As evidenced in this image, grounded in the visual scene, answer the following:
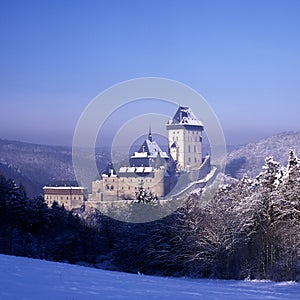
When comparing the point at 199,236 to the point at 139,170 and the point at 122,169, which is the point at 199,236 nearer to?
the point at 122,169

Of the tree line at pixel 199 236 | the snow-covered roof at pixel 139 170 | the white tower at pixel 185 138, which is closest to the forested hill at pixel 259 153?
the white tower at pixel 185 138

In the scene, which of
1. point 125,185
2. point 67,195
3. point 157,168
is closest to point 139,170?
point 157,168

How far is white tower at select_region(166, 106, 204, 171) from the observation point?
108819 mm

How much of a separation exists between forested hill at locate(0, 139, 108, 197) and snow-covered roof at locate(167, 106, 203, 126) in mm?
24621

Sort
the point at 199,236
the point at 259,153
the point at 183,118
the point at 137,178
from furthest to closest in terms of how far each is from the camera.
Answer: the point at 259,153 < the point at 183,118 < the point at 137,178 < the point at 199,236

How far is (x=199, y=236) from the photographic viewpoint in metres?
27.7

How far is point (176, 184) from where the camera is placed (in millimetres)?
88562

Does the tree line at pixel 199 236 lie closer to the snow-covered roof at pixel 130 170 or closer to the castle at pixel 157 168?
the castle at pixel 157 168

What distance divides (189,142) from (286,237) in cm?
8851

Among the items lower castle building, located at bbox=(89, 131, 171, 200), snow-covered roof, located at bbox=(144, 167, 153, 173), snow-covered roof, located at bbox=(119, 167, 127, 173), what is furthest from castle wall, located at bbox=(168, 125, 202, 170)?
snow-covered roof, located at bbox=(119, 167, 127, 173)

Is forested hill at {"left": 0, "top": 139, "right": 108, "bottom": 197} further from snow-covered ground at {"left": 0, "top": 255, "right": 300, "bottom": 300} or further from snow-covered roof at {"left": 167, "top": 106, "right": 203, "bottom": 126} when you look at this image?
snow-covered ground at {"left": 0, "top": 255, "right": 300, "bottom": 300}

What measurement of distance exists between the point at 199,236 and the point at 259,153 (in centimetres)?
9405

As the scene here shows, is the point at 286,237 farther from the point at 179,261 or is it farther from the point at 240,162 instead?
the point at 240,162

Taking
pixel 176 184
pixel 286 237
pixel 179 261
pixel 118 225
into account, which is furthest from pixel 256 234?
pixel 176 184
